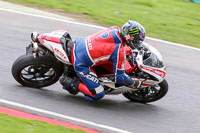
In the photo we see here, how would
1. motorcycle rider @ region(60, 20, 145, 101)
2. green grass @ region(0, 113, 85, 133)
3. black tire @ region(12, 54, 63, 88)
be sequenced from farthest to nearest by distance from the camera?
1. black tire @ region(12, 54, 63, 88)
2. motorcycle rider @ region(60, 20, 145, 101)
3. green grass @ region(0, 113, 85, 133)

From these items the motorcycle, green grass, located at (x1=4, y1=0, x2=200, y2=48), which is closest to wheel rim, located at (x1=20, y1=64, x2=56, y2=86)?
the motorcycle

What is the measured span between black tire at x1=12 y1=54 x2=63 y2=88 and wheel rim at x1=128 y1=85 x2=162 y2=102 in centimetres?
153

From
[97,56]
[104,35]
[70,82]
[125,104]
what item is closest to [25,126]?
[70,82]

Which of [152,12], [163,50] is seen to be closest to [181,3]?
[152,12]

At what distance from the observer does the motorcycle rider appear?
632 centimetres

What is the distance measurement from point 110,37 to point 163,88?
4.84 feet

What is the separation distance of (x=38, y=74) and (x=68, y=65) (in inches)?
26.9

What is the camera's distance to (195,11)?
44.6ft

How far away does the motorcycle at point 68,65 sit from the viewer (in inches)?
262

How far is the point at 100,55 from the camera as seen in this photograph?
21.2 feet

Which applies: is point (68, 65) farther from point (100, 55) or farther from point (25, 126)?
point (25, 126)

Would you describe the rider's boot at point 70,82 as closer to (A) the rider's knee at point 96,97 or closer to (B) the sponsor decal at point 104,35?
(A) the rider's knee at point 96,97

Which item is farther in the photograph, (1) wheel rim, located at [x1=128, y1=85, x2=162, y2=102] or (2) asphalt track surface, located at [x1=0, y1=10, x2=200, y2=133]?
(1) wheel rim, located at [x1=128, y1=85, x2=162, y2=102]

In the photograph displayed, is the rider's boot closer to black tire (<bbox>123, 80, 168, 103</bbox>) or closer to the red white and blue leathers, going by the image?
the red white and blue leathers
